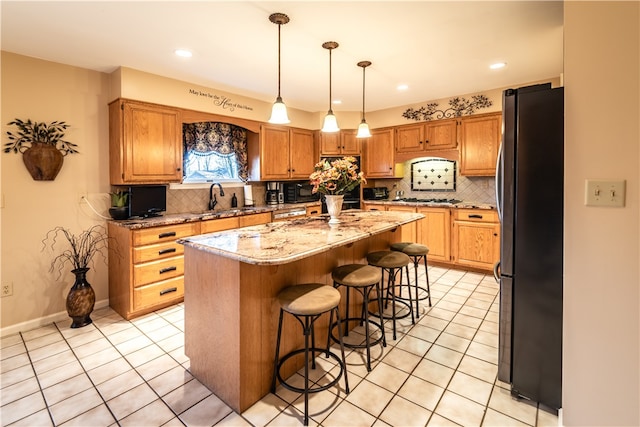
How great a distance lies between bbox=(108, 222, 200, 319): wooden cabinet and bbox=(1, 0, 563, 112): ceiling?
1.66 metres

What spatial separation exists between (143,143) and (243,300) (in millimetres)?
2434

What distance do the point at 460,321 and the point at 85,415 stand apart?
2.89 m

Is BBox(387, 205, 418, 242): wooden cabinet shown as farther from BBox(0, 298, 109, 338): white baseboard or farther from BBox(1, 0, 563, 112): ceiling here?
BBox(0, 298, 109, 338): white baseboard

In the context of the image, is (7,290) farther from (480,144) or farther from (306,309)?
(480,144)

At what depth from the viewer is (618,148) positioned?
136 centimetres

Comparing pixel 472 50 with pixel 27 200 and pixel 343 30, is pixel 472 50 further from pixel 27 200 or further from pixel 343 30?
pixel 27 200

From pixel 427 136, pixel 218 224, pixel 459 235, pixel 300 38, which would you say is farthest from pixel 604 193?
pixel 427 136

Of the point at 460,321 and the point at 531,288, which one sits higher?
the point at 531,288

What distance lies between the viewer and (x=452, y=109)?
4.56 meters

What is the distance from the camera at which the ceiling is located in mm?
2188

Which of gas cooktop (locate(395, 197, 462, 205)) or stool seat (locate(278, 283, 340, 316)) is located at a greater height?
gas cooktop (locate(395, 197, 462, 205))

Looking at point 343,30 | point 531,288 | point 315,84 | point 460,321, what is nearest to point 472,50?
point 343,30

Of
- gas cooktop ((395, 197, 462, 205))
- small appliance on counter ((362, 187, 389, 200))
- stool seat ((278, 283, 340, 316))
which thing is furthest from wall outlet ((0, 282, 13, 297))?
gas cooktop ((395, 197, 462, 205))

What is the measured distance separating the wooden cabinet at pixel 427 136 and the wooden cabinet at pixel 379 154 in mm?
148
